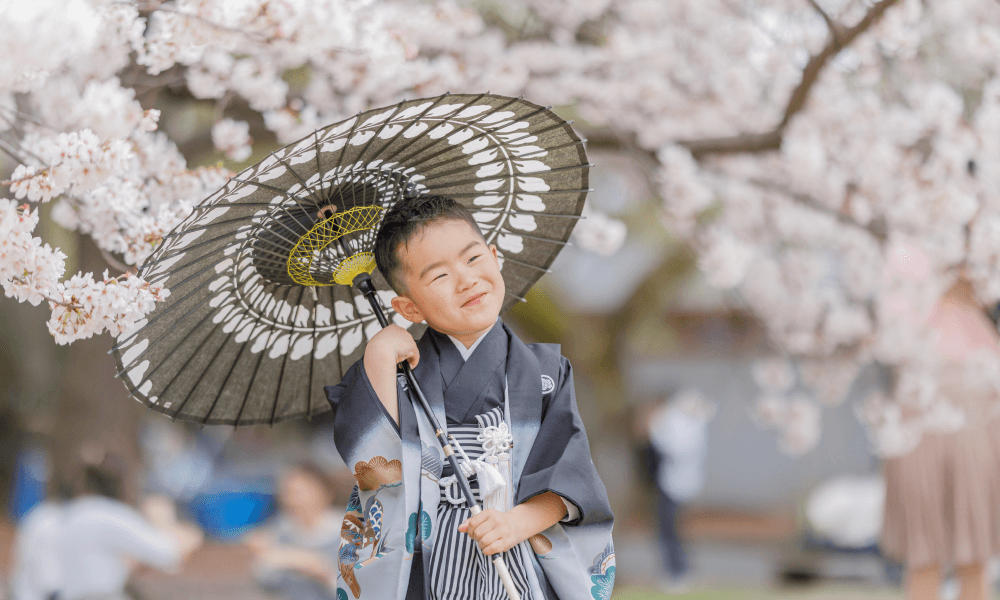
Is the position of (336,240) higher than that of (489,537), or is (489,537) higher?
(336,240)

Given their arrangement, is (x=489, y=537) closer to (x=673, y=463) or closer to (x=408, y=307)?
(x=408, y=307)

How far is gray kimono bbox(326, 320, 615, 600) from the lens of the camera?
2.01 meters

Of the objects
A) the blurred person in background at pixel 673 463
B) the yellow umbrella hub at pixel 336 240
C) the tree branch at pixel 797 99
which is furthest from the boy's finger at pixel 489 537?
the blurred person in background at pixel 673 463

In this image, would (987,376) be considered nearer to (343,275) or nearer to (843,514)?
(343,275)

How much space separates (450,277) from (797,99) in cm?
243

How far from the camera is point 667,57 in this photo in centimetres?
543

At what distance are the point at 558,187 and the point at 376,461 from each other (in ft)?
2.85

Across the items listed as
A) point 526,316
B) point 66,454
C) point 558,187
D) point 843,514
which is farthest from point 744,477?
point 558,187

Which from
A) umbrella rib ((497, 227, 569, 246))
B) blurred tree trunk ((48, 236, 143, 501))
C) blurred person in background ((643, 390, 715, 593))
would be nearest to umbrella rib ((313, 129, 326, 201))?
umbrella rib ((497, 227, 569, 246))

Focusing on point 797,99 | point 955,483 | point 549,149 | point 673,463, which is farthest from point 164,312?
point 673,463

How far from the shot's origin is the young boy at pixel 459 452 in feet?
6.59

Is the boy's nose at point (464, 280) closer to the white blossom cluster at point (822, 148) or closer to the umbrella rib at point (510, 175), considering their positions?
the umbrella rib at point (510, 175)

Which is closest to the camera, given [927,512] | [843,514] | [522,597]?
[522,597]

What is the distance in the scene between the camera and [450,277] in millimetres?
2121
